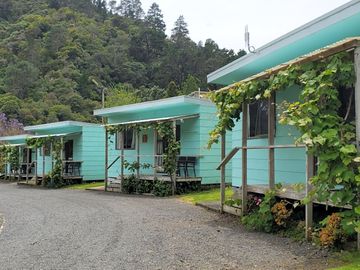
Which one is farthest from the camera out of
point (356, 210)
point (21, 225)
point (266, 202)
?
point (21, 225)

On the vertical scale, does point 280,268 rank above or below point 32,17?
below

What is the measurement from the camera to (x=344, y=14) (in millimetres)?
6273

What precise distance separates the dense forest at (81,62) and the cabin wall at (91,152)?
680 inches

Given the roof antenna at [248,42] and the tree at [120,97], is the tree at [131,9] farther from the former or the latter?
the roof antenna at [248,42]

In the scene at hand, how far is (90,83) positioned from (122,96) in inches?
231

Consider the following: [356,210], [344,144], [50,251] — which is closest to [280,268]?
[356,210]

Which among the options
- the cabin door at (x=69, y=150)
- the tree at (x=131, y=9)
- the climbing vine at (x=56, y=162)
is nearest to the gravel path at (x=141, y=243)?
the climbing vine at (x=56, y=162)

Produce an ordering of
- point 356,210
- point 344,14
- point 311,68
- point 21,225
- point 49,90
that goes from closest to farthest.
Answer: point 356,210 → point 311,68 → point 344,14 → point 21,225 → point 49,90

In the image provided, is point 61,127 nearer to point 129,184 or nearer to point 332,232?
point 129,184

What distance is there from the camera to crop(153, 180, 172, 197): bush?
14.2 meters

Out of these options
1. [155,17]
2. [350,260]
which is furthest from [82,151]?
[155,17]

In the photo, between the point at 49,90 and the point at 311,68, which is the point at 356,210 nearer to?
the point at 311,68

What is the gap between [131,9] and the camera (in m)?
86.2

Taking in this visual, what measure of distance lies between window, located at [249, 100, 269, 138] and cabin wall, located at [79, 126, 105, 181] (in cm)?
1226
